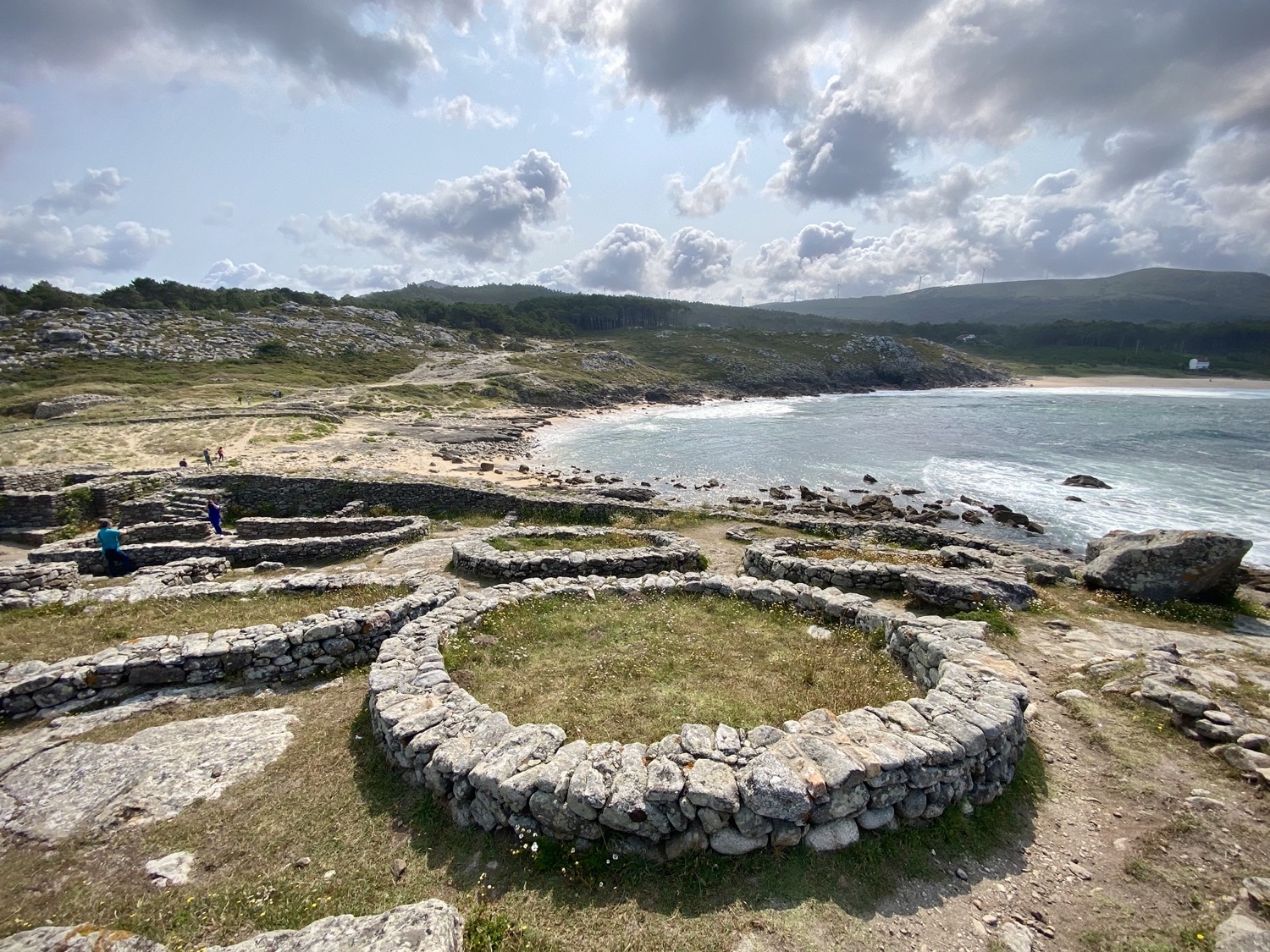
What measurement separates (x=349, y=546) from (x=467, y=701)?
13597mm

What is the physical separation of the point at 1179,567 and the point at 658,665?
1485cm

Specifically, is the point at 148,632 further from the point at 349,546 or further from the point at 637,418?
the point at 637,418

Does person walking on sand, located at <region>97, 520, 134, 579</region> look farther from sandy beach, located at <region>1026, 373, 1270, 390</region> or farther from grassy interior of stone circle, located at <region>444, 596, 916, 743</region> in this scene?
sandy beach, located at <region>1026, 373, 1270, 390</region>

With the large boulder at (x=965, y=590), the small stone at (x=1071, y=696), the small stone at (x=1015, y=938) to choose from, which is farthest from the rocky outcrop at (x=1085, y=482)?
the small stone at (x=1015, y=938)

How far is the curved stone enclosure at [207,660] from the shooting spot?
9.44m

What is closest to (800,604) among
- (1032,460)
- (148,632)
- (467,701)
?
(467,701)

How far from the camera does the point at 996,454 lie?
52531mm

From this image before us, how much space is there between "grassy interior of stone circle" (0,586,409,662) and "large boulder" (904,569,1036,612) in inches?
537

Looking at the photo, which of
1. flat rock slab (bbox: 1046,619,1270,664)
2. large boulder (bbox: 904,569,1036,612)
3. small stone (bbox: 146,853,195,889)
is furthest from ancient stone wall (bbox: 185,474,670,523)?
small stone (bbox: 146,853,195,889)

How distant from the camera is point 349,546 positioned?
19.6 meters

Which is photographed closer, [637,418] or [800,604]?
[800,604]

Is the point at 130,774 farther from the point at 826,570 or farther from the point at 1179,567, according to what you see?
the point at 1179,567

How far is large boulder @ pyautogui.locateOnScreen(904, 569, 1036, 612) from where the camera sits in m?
13.7

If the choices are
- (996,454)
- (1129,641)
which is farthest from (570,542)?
(996,454)
